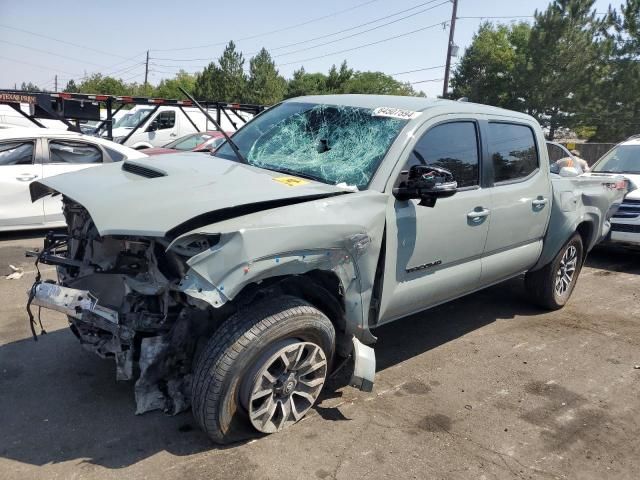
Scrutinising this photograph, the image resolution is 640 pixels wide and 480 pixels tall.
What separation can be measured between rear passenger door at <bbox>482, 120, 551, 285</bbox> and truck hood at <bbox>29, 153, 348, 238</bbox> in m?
1.67

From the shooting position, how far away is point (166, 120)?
16.8 meters

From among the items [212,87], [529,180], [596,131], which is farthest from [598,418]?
[212,87]

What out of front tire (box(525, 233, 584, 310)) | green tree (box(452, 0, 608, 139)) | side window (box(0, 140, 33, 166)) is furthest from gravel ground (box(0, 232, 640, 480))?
green tree (box(452, 0, 608, 139))

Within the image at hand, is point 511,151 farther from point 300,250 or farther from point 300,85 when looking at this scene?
point 300,85

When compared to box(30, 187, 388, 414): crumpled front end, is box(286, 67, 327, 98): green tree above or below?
above

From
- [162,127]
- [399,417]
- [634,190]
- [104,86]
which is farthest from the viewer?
[104,86]

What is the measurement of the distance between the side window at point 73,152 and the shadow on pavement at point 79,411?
13.5 feet

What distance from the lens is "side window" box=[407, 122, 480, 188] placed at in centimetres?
369

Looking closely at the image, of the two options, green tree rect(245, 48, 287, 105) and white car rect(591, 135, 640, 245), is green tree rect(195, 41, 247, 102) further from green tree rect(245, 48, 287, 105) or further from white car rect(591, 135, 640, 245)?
white car rect(591, 135, 640, 245)

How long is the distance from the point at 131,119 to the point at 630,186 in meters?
15.3

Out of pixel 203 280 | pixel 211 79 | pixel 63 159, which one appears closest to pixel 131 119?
pixel 63 159

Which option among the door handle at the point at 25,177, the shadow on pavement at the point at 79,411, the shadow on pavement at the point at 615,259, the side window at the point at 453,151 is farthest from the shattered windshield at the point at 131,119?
the side window at the point at 453,151

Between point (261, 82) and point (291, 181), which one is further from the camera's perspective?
point (261, 82)

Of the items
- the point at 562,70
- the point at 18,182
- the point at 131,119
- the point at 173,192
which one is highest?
the point at 562,70
